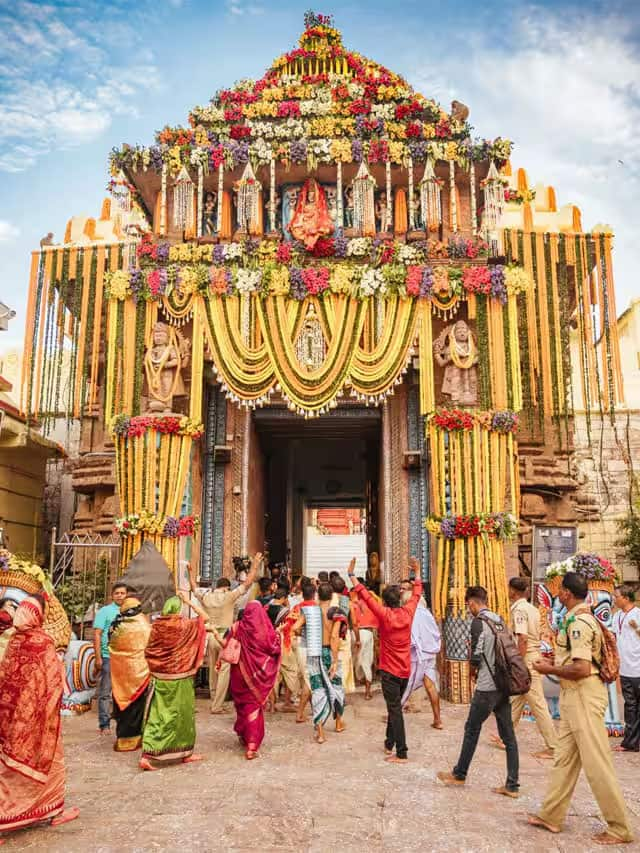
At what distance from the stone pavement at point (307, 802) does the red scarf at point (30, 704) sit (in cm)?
45

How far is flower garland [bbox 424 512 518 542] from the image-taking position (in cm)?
999

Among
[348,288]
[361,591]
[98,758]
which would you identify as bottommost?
[98,758]

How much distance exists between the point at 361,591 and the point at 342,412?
6541 millimetres

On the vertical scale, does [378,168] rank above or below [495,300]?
above

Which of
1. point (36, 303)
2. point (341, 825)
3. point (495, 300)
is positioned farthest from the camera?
point (36, 303)

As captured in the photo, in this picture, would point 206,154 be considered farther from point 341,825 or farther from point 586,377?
point 341,825

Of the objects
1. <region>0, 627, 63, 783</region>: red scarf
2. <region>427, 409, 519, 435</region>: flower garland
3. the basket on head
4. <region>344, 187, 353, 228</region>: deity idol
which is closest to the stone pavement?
<region>0, 627, 63, 783</region>: red scarf

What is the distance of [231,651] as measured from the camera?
6727 mm

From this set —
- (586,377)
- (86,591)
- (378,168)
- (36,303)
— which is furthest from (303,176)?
(86,591)

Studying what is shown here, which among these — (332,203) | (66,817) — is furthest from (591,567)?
(332,203)

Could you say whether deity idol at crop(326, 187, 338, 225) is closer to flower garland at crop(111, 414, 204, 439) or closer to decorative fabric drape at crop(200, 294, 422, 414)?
decorative fabric drape at crop(200, 294, 422, 414)

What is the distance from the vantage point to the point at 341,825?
4.67 meters

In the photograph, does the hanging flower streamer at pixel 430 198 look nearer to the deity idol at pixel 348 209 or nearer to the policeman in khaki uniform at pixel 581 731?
the deity idol at pixel 348 209

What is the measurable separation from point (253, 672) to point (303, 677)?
172cm
